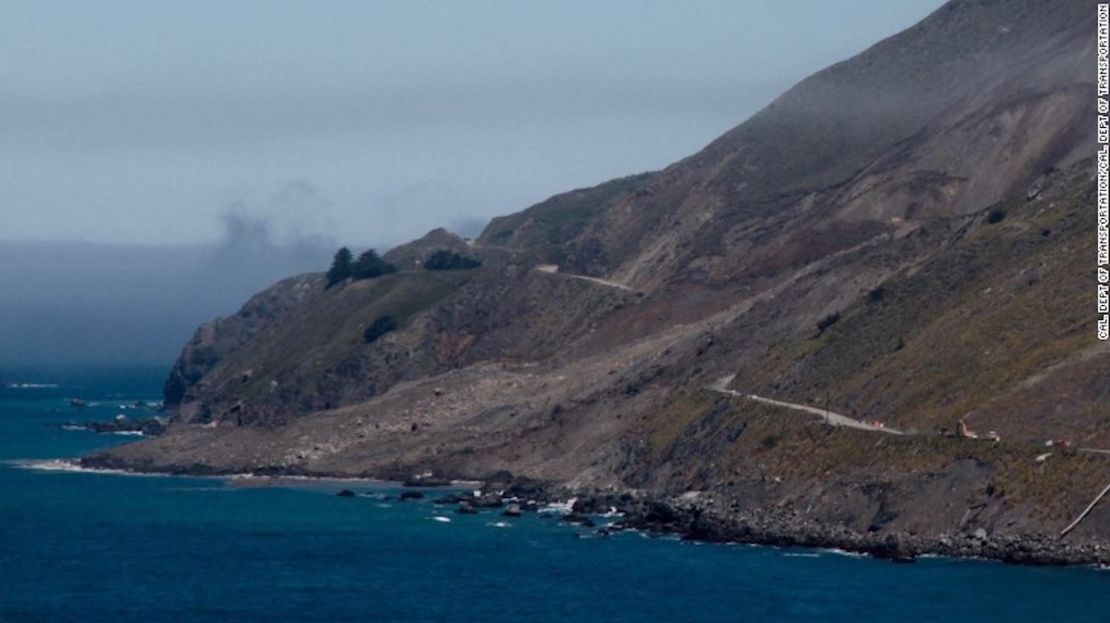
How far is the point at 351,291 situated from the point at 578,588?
323 feet

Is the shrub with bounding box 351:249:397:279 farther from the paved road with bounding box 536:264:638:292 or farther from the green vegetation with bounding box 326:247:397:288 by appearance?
the paved road with bounding box 536:264:638:292

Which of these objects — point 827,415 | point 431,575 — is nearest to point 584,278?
point 827,415

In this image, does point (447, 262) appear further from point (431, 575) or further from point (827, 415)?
point (431, 575)

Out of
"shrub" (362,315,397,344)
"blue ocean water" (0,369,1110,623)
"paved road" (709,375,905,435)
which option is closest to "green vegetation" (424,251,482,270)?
"shrub" (362,315,397,344)

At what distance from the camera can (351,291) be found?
17838 centimetres

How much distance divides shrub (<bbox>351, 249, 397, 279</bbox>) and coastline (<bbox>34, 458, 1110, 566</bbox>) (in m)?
62.5

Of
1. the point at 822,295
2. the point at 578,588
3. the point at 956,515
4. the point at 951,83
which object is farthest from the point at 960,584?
the point at 951,83

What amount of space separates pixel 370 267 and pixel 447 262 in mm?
6462

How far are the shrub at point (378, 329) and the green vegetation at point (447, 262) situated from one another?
22.6 m

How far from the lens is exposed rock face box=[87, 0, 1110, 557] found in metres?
91.9

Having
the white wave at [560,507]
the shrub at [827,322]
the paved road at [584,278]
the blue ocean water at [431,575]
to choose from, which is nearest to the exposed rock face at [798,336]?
the shrub at [827,322]

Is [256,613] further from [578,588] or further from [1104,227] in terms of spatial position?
[1104,227]

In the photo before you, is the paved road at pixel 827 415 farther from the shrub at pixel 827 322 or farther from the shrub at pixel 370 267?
the shrub at pixel 370 267

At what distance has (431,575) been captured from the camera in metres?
86.9
